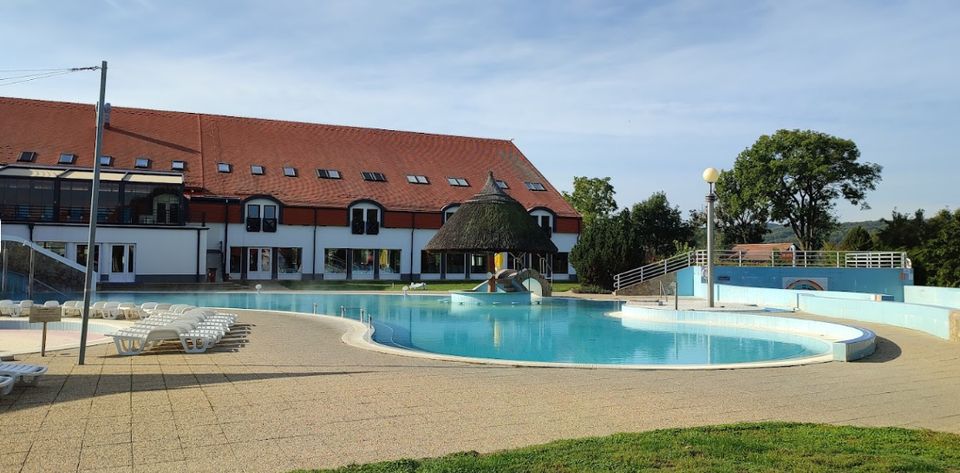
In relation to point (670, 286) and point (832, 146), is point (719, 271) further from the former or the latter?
point (832, 146)

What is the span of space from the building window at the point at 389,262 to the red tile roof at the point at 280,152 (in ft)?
8.14

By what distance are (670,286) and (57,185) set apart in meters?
25.8

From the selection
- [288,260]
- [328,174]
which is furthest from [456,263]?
[288,260]

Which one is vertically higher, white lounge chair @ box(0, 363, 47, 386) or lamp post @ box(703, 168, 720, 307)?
lamp post @ box(703, 168, 720, 307)

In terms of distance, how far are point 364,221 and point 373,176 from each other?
3389 mm

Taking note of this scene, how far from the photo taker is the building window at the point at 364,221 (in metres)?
38.4

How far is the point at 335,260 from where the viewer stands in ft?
127

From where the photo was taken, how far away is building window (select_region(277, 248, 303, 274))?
37.4 meters

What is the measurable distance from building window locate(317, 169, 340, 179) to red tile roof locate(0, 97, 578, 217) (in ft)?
1.02

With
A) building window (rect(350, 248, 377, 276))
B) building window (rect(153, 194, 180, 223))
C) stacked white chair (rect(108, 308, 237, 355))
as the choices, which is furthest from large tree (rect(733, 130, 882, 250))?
stacked white chair (rect(108, 308, 237, 355))

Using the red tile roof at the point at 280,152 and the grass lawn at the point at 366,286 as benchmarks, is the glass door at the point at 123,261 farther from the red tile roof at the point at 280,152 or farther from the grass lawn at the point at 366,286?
the grass lawn at the point at 366,286

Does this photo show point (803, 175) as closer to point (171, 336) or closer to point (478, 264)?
point (478, 264)

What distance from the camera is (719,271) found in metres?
31.5

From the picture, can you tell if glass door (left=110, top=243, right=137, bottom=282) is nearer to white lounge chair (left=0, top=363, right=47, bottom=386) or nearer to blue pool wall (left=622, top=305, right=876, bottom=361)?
blue pool wall (left=622, top=305, right=876, bottom=361)
